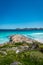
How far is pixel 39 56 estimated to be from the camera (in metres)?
8.28

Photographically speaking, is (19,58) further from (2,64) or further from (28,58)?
(2,64)

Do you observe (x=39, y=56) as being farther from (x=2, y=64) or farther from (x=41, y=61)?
(x=2, y=64)

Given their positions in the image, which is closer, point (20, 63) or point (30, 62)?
point (20, 63)

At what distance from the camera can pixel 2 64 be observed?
306 inches

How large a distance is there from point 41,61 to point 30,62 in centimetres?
49

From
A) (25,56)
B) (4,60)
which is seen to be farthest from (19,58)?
(4,60)

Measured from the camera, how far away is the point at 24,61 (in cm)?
838

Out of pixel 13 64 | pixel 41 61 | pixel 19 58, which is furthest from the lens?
pixel 19 58

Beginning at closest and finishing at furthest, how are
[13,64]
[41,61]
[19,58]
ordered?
[13,64], [41,61], [19,58]

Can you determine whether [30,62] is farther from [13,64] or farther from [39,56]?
[13,64]

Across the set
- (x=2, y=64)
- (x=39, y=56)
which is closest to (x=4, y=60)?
(x=2, y=64)

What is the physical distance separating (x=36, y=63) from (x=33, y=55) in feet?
1.56

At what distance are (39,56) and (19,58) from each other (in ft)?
3.09

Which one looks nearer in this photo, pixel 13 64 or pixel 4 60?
pixel 13 64
